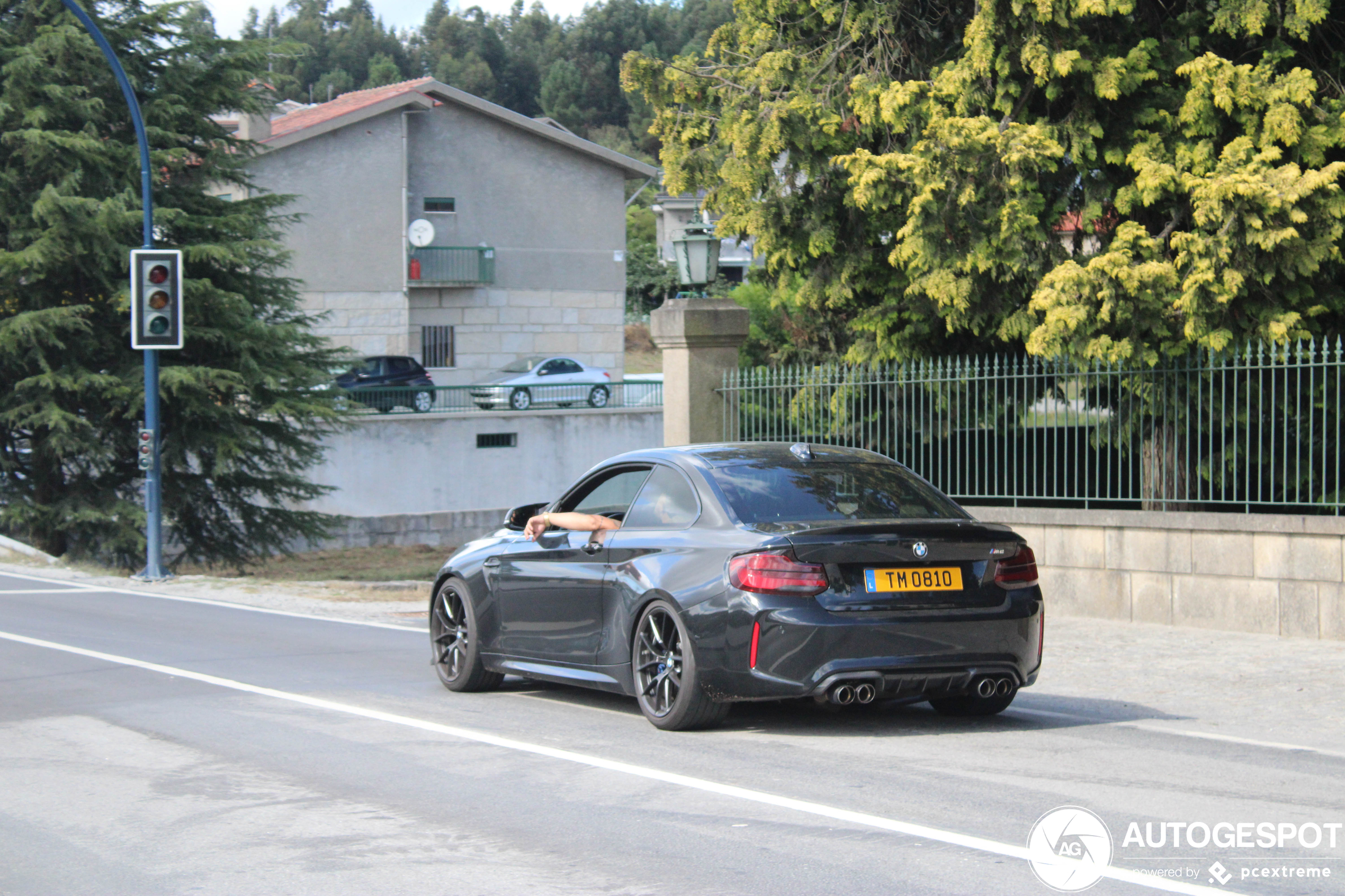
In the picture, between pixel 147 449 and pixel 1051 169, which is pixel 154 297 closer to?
pixel 147 449

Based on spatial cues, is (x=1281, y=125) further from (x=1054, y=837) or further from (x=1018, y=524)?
(x=1054, y=837)

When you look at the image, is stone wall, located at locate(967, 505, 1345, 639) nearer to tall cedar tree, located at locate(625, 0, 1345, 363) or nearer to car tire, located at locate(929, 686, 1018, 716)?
tall cedar tree, located at locate(625, 0, 1345, 363)

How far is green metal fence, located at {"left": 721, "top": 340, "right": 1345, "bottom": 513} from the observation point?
481 inches

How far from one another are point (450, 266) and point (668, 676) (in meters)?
40.9

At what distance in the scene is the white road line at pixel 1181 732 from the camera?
24.3ft

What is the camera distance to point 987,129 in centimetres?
1389

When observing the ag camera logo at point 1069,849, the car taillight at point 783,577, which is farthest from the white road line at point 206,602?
the ag camera logo at point 1069,849

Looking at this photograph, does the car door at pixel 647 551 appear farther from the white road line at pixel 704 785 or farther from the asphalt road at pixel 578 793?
the white road line at pixel 704 785

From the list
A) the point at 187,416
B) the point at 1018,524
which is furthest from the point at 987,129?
the point at 187,416

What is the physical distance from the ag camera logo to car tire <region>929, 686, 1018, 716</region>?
2.29 meters

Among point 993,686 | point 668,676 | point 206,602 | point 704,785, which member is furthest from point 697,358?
point 704,785

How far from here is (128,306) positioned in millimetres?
24438

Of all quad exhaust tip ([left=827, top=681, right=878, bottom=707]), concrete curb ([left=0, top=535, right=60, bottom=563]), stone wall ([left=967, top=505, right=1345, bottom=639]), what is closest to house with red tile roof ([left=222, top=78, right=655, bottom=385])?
concrete curb ([left=0, top=535, right=60, bottom=563])

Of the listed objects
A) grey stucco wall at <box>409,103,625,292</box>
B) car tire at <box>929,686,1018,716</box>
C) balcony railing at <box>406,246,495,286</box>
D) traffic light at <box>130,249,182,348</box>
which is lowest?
car tire at <box>929,686,1018,716</box>
